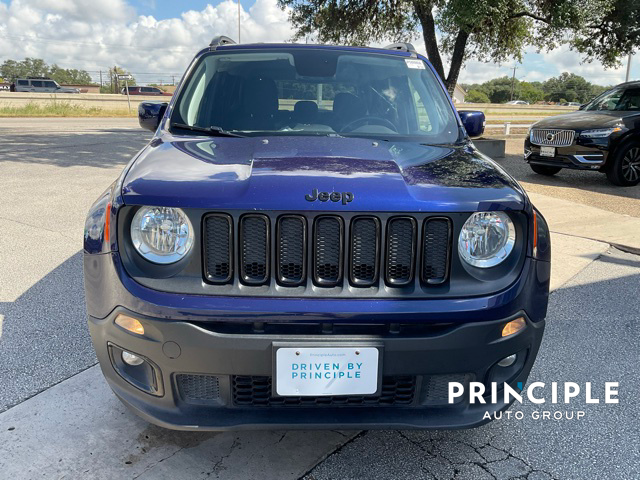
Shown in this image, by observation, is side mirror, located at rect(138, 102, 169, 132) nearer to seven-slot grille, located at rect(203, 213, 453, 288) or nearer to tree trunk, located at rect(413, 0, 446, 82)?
seven-slot grille, located at rect(203, 213, 453, 288)

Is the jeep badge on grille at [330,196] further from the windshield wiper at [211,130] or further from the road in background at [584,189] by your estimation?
the road in background at [584,189]

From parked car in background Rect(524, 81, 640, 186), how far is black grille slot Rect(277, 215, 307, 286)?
8736 millimetres

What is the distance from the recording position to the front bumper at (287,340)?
1927 mm

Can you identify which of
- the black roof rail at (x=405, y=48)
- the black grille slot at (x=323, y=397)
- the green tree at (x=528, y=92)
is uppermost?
the green tree at (x=528, y=92)

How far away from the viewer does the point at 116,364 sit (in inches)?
83.3

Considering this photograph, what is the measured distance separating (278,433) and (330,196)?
1228 millimetres

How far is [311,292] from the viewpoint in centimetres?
199

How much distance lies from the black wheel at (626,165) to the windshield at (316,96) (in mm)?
A: 7112

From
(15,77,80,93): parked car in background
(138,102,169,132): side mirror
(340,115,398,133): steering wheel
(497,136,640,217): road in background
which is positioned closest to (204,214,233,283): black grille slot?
(340,115,398,133): steering wheel

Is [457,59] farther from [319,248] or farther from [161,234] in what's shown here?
[161,234]

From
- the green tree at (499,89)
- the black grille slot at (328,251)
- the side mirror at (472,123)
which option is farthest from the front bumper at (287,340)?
the green tree at (499,89)

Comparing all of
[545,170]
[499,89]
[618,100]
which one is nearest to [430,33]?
[545,170]

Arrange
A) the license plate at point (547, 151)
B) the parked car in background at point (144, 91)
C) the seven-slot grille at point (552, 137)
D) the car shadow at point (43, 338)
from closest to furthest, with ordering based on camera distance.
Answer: the car shadow at point (43, 338)
the seven-slot grille at point (552, 137)
the license plate at point (547, 151)
the parked car in background at point (144, 91)

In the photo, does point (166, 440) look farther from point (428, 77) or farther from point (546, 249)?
point (428, 77)
